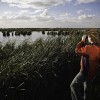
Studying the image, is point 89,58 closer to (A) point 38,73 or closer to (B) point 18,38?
(A) point 38,73

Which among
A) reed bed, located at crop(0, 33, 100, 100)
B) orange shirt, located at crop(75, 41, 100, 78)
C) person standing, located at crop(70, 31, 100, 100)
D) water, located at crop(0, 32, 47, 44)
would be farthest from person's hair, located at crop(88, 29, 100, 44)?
water, located at crop(0, 32, 47, 44)

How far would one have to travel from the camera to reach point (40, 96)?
653 centimetres

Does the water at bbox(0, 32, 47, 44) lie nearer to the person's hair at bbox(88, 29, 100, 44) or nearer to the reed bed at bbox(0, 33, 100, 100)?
the reed bed at bbox(0, 33, 100, 100)

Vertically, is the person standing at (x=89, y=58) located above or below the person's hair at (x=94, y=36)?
below

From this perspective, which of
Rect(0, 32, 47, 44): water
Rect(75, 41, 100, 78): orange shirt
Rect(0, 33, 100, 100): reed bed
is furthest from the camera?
Rect(0, 32, 47, 44): water

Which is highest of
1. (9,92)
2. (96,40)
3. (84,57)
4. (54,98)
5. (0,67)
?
(96,40)

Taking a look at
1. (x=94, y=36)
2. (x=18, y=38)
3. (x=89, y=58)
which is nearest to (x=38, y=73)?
(x=89, y=58)

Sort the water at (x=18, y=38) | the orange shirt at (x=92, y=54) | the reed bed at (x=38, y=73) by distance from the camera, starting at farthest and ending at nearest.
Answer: the water at (x=18, y=38) → the reed bed at (x=38, y=73) → the orange shirt at (x=92, y=54)

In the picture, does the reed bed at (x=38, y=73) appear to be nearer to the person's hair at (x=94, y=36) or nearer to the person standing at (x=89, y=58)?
the person standing at (x=89, y=58)

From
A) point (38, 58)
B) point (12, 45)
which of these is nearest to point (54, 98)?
point (38, 58)

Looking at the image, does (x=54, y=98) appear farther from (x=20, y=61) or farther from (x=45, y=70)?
(x=20, y=61)

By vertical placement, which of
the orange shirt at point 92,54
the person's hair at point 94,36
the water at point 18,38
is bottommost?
the water at point 18,38

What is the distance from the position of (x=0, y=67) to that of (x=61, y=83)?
2.44 metres

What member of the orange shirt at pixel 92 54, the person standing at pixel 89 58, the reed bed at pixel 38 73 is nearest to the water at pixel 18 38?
the reed bed at pixel 38 73
